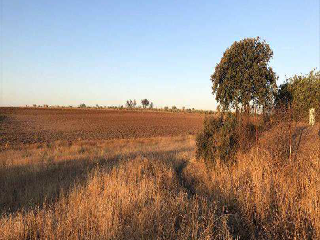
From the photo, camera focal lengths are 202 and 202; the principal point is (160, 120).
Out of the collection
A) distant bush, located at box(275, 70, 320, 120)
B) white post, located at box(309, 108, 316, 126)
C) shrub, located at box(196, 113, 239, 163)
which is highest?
distant bush, located at box(275, 70, 320, 120)

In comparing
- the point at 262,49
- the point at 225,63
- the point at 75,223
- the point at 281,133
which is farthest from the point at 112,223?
the point at 262,49

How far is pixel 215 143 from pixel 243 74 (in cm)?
503

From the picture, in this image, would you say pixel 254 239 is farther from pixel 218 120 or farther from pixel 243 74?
pixel 243 74

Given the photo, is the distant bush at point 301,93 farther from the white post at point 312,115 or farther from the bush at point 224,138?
the bush at point 224,138

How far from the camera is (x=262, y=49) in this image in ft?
38.6

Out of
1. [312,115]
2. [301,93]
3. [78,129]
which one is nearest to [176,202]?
[312,115]

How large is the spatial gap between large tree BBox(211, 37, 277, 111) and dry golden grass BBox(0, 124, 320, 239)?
317 centimetres

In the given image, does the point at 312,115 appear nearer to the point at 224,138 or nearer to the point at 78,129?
the point at 224,138

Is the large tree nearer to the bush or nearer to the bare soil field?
the bush

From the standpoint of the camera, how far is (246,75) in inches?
446

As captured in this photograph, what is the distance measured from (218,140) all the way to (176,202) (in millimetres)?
4879

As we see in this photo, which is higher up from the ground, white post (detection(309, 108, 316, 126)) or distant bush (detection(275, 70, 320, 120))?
distant bush (detection(275, 70, 320, 120))

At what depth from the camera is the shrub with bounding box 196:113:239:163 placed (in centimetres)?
871

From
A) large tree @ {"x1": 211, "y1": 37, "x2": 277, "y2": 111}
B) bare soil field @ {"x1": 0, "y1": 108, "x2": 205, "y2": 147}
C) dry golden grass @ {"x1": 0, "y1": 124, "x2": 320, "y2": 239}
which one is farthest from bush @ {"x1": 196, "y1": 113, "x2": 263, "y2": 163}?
bare soil field @ {"x1": 0, "y1": 108, "x2": 205, "y2": 147}
